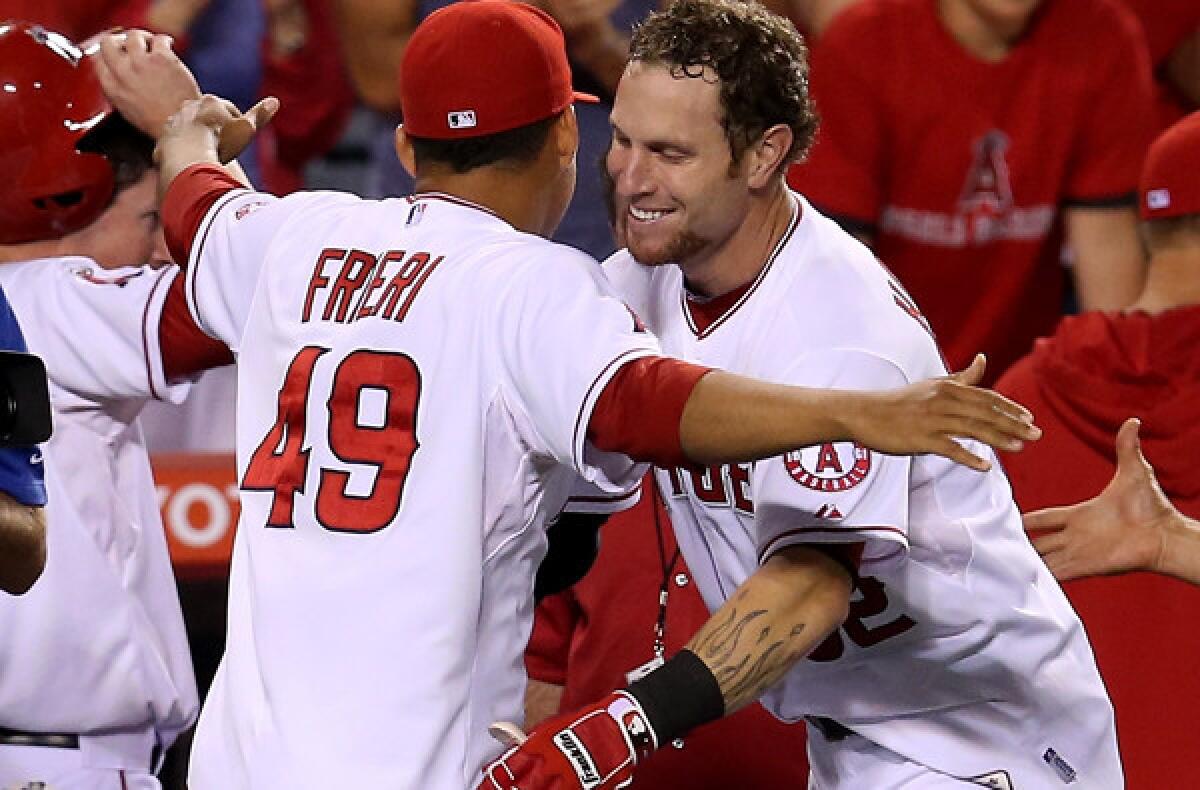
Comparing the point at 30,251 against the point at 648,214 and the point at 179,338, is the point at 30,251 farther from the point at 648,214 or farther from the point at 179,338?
the point at 648,214

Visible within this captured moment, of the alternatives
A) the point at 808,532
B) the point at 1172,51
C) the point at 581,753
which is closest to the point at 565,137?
the point at 808,532

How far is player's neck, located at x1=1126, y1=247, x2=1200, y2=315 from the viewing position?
13.8 feet

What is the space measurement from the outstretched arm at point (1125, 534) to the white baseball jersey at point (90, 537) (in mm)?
1517

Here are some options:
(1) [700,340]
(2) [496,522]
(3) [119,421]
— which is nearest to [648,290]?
(1) [700,340]

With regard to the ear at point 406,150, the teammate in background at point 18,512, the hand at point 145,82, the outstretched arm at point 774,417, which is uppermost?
the hand at point 145,82

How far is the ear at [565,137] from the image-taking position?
119 inches

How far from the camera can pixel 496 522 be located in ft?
9.24

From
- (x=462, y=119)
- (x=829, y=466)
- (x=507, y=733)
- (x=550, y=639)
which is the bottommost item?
(x=550, y=639)

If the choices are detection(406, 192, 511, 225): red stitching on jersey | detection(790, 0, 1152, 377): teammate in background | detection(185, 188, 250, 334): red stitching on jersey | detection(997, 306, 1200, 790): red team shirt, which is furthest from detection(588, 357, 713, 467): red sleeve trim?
detection(790, 0, 1152, 377): teammate in background

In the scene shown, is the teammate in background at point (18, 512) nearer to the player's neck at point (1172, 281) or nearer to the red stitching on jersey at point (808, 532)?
the red stitching on jersey at point (808, 532)

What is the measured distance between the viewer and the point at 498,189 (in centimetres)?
300

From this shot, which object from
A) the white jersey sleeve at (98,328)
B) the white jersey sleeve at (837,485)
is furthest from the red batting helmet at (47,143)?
the white jersey sleeve at (837,485)

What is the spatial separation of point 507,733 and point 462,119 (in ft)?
2.81

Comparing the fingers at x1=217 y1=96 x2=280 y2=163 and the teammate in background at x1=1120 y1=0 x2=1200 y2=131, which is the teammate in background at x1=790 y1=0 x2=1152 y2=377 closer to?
the teammate in background at x1=1120 y1=0 x2=1200 y2=131
